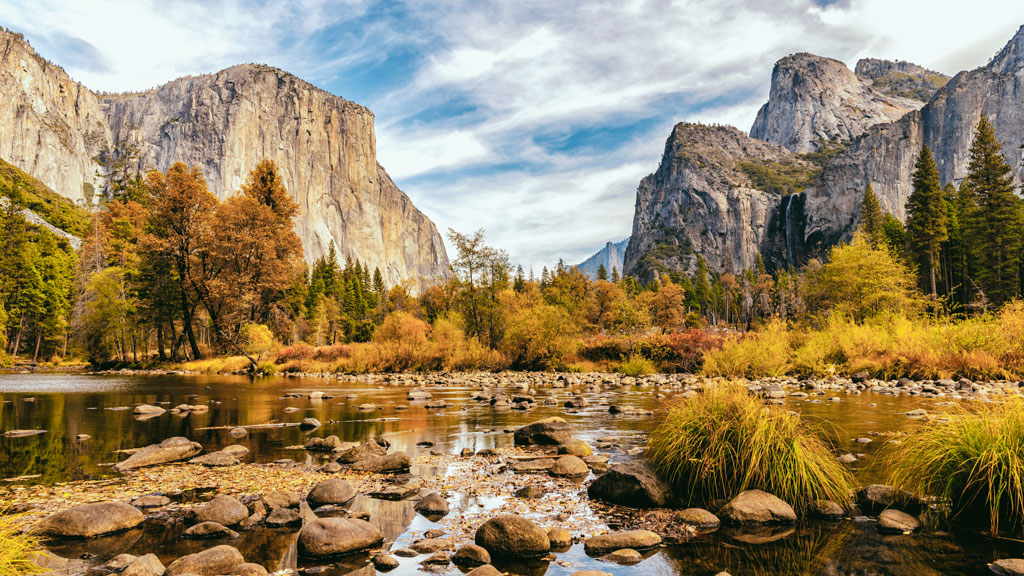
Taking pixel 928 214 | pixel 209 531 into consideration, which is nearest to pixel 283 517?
pixel 209 531

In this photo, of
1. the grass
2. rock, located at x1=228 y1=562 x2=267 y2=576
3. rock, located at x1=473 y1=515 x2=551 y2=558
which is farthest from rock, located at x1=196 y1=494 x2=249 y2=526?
rock, located at x1=473 y1=515 x2=551 y2=558

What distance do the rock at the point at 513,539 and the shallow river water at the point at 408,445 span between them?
21 cm

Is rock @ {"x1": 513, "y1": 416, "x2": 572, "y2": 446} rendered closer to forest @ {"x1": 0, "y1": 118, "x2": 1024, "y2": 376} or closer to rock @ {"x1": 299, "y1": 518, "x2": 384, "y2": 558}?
rock @ {"x1": 299, "y1": 518, "x2": 384, "y2": 558}

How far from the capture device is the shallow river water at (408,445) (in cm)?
486

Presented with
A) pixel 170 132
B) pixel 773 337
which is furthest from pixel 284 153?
pixel 773 337

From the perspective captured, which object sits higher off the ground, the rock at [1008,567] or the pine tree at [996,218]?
the pine tree at [996,218]

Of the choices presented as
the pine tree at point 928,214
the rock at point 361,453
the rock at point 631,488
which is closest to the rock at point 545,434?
the rock at point 361,453

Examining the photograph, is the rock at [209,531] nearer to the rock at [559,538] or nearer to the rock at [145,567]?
the rock at [145,567]

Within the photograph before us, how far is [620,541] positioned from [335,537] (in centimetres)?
283

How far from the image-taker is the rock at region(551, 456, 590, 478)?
323 inches

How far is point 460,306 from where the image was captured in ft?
134

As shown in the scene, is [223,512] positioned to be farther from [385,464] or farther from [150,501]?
[385,464]

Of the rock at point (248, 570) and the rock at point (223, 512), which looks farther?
the rock at point (223, 512)

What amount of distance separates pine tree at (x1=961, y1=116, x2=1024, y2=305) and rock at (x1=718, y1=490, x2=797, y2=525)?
63475 millimetres
